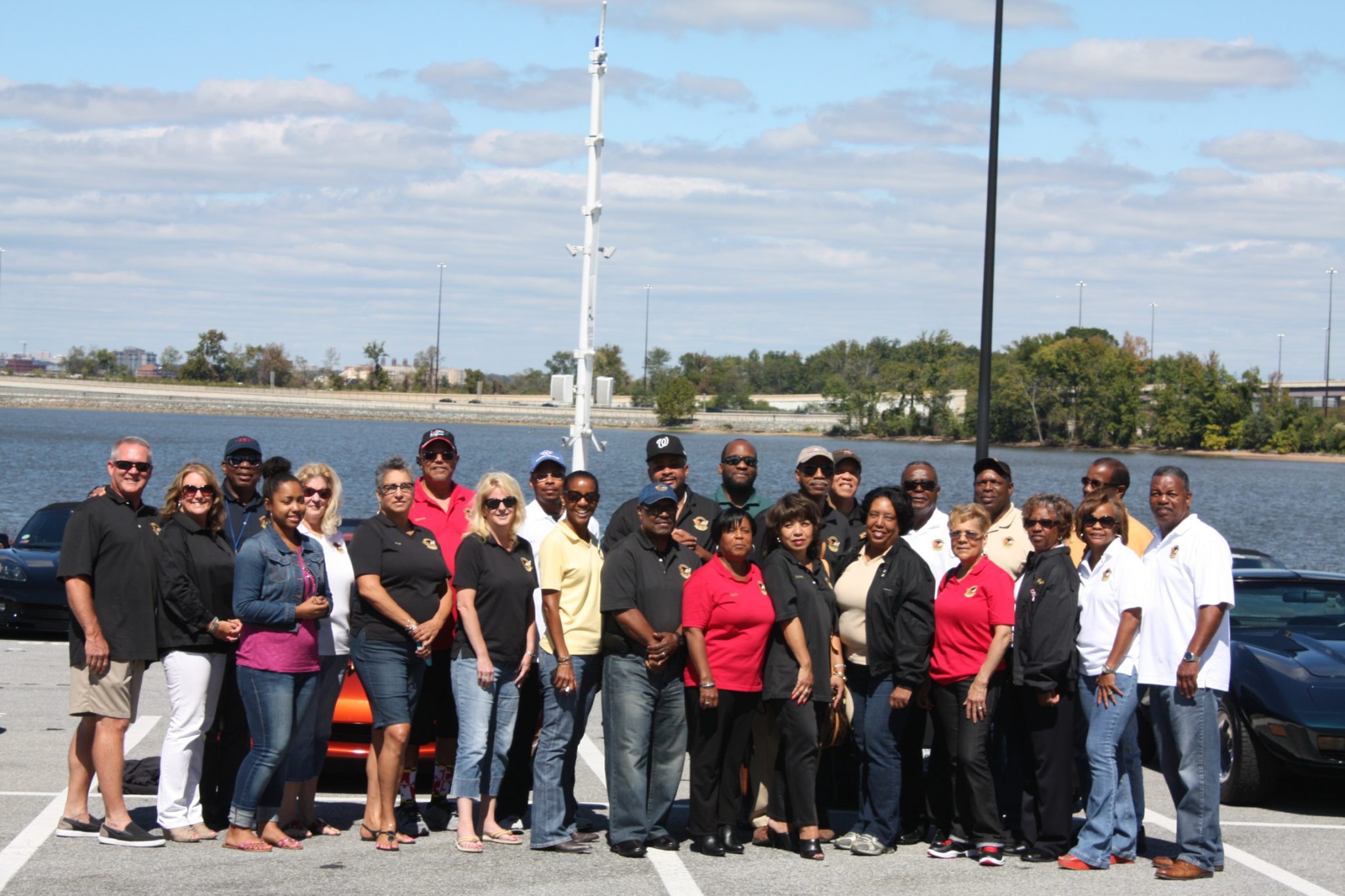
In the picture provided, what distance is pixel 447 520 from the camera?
7.65 metres

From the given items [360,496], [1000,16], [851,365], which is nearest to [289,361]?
[851,365]

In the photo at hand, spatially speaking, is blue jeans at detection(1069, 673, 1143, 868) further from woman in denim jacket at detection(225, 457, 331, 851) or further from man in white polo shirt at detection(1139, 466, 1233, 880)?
woman in denim jacket at detection(225, 457, 331, 851)

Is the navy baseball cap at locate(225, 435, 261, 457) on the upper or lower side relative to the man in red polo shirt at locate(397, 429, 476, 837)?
upper

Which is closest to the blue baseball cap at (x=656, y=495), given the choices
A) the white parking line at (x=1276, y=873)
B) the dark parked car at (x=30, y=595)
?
the white parking line at (x=1276, y=873)

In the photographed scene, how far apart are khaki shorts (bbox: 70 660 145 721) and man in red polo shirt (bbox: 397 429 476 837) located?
142 cm

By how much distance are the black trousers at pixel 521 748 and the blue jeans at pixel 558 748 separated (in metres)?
0.08

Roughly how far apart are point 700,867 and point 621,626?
49.5 inches

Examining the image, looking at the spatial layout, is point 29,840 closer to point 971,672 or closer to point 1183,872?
point 971,672

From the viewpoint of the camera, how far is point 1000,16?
14273 millimetres

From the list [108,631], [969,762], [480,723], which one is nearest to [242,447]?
[108,631]

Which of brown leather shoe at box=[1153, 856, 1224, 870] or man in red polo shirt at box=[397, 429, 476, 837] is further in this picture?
man in red polo shirt at box=[397, 429, 476, 837]

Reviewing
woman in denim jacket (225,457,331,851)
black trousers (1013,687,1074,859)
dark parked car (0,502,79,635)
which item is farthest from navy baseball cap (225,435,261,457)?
dark parked car (0,502,79,635)

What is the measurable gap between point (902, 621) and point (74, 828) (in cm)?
433

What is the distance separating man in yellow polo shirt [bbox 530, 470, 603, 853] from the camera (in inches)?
273
